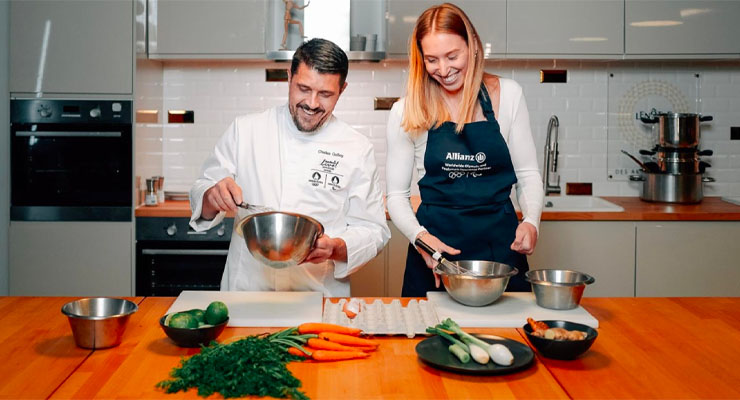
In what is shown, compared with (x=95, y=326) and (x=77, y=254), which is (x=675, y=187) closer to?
(x=77, y=254)

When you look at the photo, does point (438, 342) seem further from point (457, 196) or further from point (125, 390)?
point (457, 196)

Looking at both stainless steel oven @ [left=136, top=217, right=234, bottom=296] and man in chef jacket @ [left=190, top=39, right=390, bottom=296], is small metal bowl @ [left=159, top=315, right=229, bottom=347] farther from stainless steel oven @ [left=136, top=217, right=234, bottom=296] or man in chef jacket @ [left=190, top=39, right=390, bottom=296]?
stainless steel oven @ [left=136, top=217, right=234, bottom=296]

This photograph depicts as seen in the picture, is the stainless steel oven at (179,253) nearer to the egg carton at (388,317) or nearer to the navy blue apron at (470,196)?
the navy blue apron at (470,196)

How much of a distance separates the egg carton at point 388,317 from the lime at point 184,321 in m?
0.40

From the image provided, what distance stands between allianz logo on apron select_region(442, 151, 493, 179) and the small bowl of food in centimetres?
95

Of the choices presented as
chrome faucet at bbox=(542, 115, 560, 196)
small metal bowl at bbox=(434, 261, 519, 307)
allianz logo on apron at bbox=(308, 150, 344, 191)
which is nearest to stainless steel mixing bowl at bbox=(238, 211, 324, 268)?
small metal bowl at bbox=(434, 261, 519, 307)

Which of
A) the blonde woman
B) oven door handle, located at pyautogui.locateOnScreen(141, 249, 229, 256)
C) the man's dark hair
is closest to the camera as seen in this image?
the man's dark hair

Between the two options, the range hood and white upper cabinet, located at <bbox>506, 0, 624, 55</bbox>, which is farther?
the range hood

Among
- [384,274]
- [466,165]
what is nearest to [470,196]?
[466,165]

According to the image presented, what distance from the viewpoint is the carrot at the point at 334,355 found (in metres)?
1.98

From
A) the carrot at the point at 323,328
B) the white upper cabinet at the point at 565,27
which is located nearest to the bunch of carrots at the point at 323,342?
the carrot at the point at 323,328

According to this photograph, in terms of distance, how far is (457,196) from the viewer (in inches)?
117

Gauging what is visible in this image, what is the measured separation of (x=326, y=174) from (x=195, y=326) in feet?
3.14

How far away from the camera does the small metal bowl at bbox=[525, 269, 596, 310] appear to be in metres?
2.36
